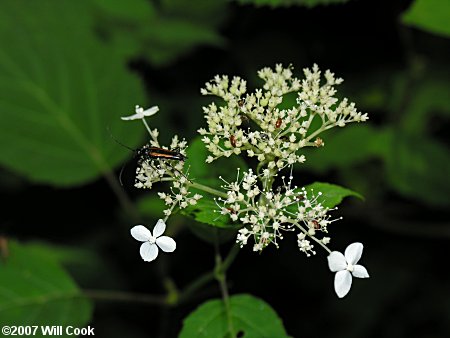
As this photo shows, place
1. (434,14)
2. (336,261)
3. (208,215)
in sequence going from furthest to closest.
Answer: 1. (434,14)
2. (208,215)
3. (336,261)

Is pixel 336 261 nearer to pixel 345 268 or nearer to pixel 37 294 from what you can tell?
pixel 345 268

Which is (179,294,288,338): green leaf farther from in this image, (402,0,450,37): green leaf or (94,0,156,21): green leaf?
(94,0,156,21): green leaf

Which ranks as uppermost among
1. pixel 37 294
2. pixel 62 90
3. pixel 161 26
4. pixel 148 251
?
pixel 161 26

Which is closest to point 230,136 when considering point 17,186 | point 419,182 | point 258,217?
point 258,217

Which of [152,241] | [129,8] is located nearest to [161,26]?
[129,8]

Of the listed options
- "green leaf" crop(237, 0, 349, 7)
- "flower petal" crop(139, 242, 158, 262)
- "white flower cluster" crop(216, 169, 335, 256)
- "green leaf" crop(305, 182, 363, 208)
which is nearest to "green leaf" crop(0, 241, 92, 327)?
"flower petal" crop(139, 242, 158, 262)

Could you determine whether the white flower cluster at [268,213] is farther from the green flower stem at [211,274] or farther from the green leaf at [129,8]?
the green leaf at [129,8]

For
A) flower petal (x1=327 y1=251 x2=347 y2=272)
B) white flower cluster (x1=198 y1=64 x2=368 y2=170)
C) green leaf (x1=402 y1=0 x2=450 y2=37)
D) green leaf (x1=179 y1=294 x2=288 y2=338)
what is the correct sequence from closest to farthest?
flower petal (x1=327 y1=251 x2=347 y2=272), white flower cluster (x1=198 y1=64 x2=368 y2=170), green leaf (x1=179 y1=294 x2=288 y2=338), green leaf (x1=402 y1=0 x2=450 y2=37)
